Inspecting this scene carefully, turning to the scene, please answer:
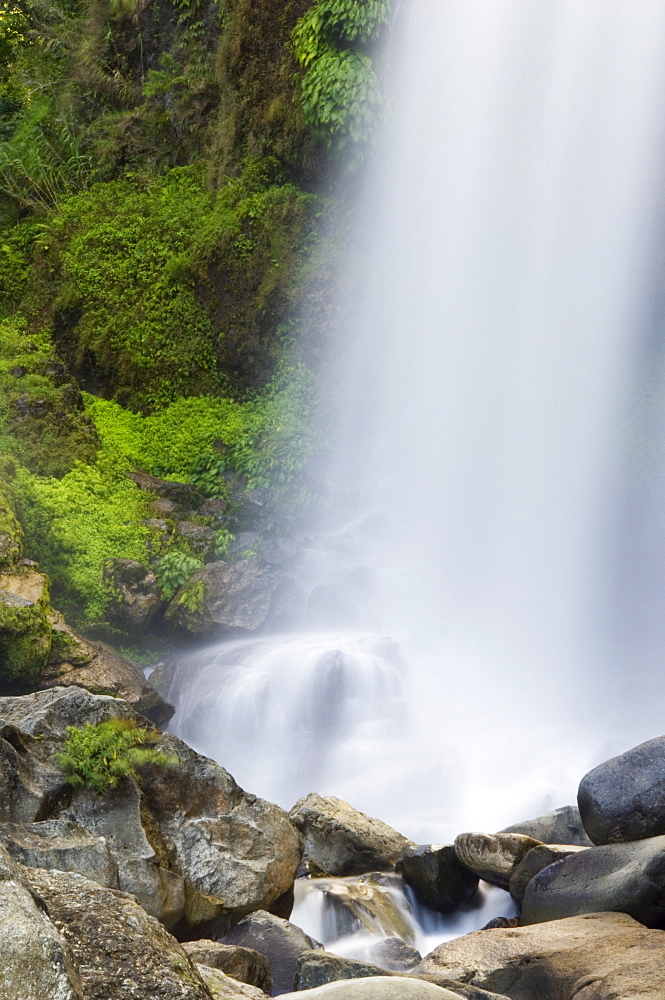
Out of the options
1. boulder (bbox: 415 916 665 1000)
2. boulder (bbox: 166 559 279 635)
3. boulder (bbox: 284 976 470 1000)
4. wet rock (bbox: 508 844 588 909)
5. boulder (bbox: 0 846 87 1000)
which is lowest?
boulder (bbox: 415 916 665 1000)

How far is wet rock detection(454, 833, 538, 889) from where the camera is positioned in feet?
22.6

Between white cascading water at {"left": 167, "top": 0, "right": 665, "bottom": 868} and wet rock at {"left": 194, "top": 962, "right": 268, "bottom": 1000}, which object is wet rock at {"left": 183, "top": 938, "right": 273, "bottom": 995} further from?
white cascading water at {"left": 167, "top": 0, "right": 665, "bottom": 868}

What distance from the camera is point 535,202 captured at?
16328mm

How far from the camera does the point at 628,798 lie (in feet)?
20.6

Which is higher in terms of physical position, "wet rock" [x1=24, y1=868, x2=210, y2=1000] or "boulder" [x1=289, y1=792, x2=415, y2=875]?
"boulder" [x1=289, y1=792, x2=415, y2=875]

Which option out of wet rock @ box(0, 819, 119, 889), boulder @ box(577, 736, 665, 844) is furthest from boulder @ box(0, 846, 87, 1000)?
boulder @ box(577, 736, 665, 844)

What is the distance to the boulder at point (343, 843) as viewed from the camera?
7262mm

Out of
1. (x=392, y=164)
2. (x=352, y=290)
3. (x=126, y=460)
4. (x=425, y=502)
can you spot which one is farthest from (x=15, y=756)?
(x=392, y=164)

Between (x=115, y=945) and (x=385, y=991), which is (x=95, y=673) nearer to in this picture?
(x=385, y=991)

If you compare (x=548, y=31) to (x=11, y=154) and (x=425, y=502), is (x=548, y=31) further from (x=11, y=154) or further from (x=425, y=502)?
(x=11, y=154)

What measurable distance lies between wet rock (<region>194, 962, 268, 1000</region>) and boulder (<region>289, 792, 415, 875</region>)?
12.4ft

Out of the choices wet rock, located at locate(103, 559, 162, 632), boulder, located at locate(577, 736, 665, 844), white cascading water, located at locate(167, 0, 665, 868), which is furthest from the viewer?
white cascading water, located at locate(167, 0, 665, 868)

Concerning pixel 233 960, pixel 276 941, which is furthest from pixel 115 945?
pixel 276 941

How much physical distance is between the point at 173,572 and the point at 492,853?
20.6ft
